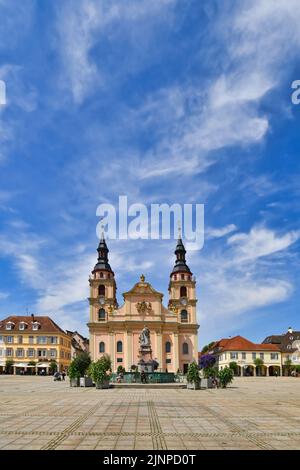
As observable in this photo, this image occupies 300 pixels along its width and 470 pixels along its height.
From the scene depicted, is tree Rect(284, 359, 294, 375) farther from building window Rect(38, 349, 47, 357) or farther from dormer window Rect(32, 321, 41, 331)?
dormer window Rect(32, 321, 41, 331)

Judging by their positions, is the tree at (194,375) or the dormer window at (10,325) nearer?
the tree at (194,375)

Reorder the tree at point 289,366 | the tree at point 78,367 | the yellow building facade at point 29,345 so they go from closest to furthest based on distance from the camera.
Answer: the tree at point 78,367 → the yellow building facade at point 29,345 → the tree at point 289,366

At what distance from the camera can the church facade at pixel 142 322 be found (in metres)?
80.2

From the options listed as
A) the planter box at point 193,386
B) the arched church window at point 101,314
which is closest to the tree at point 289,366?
the arched church window at point 101,314

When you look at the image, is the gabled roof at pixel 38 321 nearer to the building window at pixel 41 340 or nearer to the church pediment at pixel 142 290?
the building window at pixel 41 340

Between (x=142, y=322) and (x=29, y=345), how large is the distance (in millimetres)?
22853

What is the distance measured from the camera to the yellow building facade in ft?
283

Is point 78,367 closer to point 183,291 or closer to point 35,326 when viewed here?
point 183,291

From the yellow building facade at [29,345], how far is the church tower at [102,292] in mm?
11035

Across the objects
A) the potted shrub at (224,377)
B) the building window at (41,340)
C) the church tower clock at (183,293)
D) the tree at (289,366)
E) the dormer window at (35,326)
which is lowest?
the tree at (289,366)

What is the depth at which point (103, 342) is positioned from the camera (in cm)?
8188

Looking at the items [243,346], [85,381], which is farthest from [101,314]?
[85,381]
